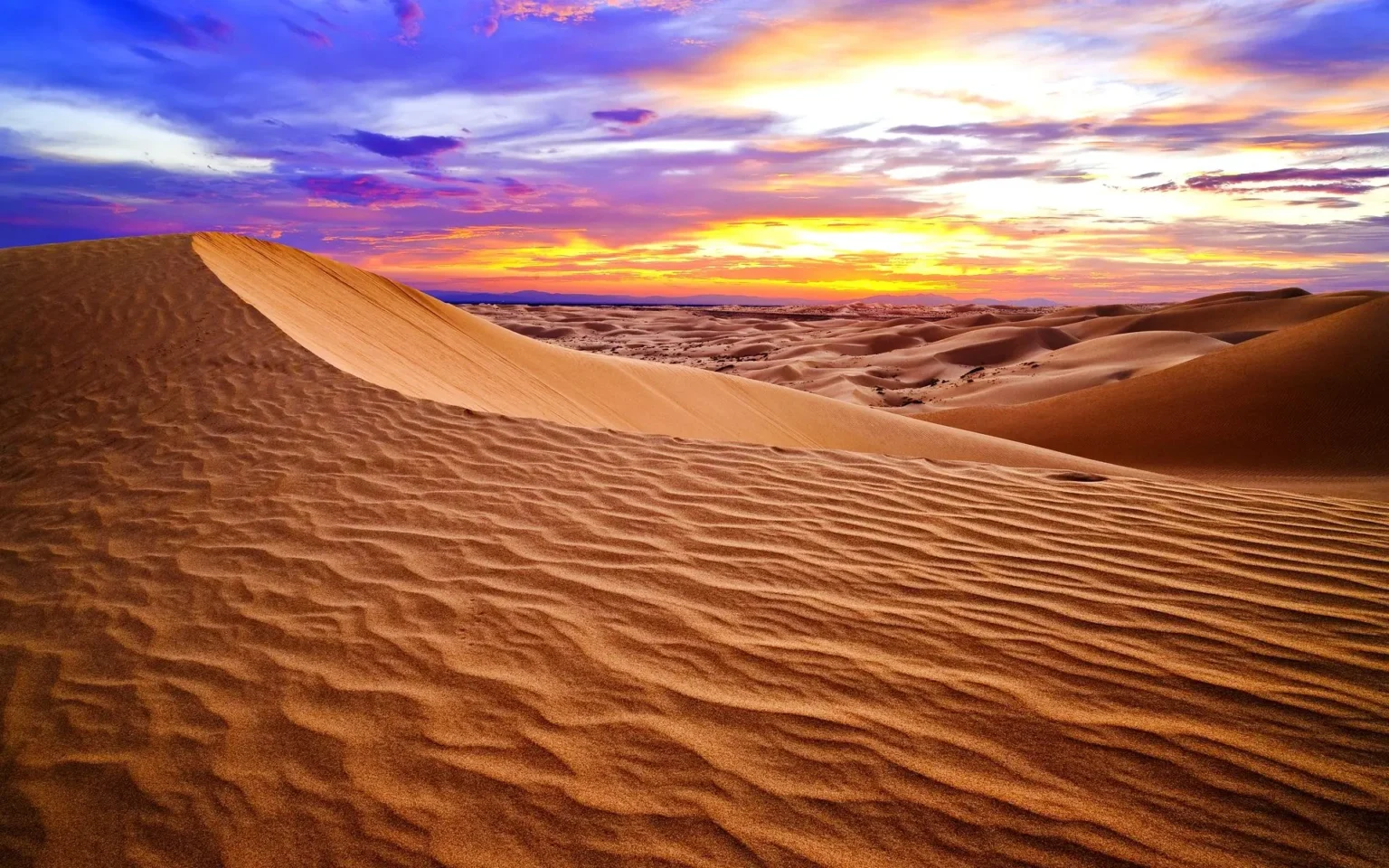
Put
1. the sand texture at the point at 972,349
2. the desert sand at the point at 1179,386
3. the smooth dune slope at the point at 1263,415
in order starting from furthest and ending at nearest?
the sand texture at the point at 972,349, the desert sand at the point at 1179,386, the smooth dune slope at the point at 1263,415

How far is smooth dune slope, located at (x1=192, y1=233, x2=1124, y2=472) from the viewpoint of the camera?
852cm

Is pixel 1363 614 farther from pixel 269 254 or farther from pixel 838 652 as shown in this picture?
pixel 269 254

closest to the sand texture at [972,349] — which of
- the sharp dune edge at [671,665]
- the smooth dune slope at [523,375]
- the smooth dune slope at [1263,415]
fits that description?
the smooth dune slope at [1263,415]

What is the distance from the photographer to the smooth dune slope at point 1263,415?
33.4 feet

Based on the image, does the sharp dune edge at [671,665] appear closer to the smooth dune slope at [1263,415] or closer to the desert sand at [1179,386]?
the smooth dune slope at [1263,415]

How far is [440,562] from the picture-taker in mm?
3656

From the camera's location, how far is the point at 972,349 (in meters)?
27.2

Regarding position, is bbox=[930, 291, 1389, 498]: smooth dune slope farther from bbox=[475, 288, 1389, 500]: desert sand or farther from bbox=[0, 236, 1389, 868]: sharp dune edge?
bbox=[0, 236, 1389, 868]: sharp dune edge

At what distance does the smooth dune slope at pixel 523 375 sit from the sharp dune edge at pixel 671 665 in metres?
3.33

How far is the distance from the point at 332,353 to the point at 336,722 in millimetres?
5853

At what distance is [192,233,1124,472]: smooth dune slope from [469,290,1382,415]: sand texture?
5.61m

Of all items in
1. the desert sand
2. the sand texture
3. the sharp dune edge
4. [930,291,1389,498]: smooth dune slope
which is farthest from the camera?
the sand texture

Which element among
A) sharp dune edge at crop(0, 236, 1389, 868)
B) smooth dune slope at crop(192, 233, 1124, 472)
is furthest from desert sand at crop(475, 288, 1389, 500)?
sharp dune edge at crop(0, 236, 1389, 868)

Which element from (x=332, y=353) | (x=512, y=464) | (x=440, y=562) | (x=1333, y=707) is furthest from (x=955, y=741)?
(x=332, y=353)
